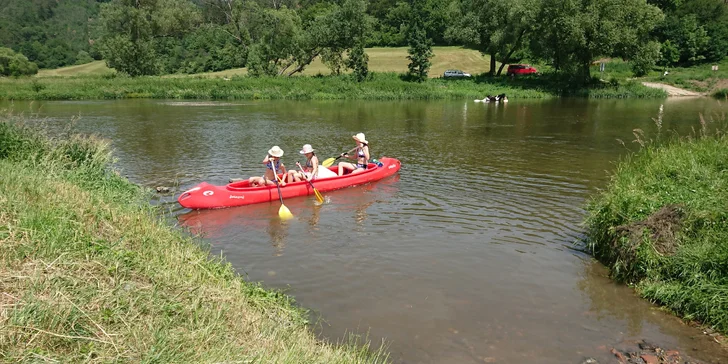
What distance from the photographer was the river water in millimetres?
6418

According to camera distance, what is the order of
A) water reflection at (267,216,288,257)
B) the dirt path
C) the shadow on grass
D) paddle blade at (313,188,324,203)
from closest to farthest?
water reflection at (267,216,288,257)
paddle blade at (313,188,324,203)
the shadow on grass
the dirt path

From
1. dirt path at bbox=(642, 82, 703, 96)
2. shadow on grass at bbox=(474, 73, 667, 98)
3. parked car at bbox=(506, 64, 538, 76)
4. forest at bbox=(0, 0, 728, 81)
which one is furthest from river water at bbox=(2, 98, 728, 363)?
parked car at bbox=(506, 64, 538, 76)

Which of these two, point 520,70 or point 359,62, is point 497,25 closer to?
point 520,70

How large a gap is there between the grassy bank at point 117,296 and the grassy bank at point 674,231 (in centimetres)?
403

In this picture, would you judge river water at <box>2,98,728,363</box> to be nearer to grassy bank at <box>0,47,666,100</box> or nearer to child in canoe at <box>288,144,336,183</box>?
child in canoe at <box>288,144,336,183</box>

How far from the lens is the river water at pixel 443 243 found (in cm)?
642

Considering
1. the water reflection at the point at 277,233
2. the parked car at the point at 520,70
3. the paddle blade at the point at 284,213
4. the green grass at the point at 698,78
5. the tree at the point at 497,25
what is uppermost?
the tree at the point at 497,25

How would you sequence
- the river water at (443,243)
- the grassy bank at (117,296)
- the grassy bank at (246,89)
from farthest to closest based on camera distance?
1. the grassy bank at (246,89)
2. the river water at (443,243)
3. the grassy bank at (117,296)

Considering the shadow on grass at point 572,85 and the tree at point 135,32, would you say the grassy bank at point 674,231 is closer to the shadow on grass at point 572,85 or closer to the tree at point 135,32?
the shadow on grass at point 572,85

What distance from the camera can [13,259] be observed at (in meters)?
4.77

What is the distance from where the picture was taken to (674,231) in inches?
284

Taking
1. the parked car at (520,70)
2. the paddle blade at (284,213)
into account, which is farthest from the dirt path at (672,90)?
the paddle blade at (284,213)

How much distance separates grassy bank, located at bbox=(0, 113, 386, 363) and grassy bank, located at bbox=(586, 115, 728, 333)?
4.03m

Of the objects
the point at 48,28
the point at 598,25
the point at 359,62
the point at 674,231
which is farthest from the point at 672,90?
the point at 48,28
